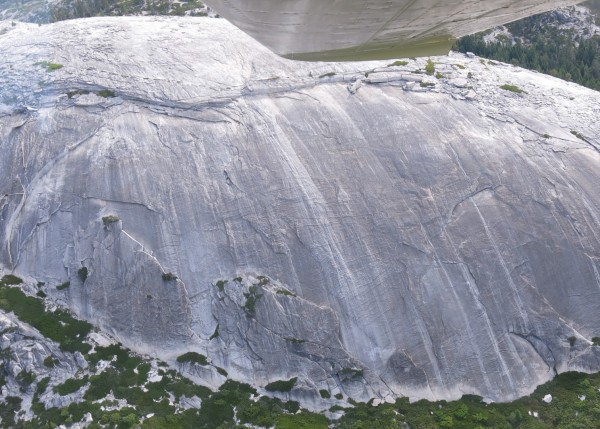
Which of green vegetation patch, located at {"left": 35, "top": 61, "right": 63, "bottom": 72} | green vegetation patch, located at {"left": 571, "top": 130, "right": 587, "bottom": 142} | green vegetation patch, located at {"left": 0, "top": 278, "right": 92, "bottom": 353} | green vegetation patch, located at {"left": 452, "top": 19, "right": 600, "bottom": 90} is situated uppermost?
green vegetation patch, located at {"left": 35, "top": 61, "right": 63, "bottom": 72}

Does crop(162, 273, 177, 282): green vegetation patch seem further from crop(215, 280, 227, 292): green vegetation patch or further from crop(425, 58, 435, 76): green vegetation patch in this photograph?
crop(425, 58, 435, 76): green vegetation patch

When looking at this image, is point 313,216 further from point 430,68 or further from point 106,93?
point 106,93

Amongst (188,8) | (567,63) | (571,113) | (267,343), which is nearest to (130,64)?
(267,343)

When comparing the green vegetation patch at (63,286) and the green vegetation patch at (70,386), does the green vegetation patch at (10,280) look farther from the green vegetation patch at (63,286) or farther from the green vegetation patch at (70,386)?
the green vegetation patch at (70,386)

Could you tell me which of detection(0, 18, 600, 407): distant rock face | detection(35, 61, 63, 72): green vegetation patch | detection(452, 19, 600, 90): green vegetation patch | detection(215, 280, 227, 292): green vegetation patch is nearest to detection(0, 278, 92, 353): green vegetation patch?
detection(0, 18, 600, 407): distant rock face

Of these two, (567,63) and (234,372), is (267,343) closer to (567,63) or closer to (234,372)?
(234,372)

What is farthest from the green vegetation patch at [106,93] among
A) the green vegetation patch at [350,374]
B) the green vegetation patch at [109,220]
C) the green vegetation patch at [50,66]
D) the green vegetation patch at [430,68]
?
the green vegetation patch at [350,374]
